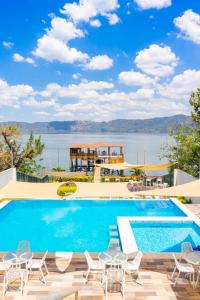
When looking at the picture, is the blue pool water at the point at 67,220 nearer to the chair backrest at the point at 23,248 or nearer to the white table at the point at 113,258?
the chair backrest at the point at 23,248

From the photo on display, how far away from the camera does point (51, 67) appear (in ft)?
164

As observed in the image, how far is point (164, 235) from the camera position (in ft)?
38.6

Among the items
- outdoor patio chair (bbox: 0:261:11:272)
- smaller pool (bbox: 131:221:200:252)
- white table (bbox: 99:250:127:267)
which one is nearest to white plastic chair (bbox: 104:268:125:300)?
white table (bbox: 99:250:127:267)

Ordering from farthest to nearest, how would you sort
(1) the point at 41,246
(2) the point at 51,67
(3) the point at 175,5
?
(2) the point at 51,67 < (3) the point at 175,5 < (1) the point at 41,246

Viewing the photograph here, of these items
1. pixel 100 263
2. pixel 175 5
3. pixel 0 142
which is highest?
pixel 175 5

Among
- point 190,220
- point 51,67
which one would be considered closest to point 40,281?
point 190,220

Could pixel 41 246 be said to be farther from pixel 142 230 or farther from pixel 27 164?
pixel 27 164

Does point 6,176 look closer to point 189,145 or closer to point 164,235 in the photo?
point 164,235

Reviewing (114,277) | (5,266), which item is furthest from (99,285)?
(5,266)

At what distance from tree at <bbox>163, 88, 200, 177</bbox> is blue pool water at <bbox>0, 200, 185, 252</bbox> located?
640 centimetres

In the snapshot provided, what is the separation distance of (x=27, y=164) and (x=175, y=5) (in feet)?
62.8

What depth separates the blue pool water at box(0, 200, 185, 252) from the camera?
1130 cm

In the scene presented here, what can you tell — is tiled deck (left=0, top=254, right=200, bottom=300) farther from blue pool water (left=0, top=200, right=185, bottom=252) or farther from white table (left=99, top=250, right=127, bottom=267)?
blue pool water (left=0, top=200, right=185, bottom=252)

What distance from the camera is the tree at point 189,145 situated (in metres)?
21.9
